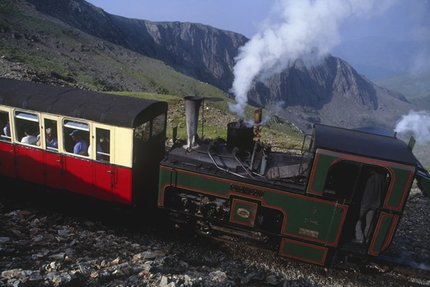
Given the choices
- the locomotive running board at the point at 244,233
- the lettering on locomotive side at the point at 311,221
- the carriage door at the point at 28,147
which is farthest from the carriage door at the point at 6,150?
the lettering on locomotive side at the point at 311,221

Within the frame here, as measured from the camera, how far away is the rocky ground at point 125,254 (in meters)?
5.93

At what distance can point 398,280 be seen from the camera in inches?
317

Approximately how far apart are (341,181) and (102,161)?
6.20 meters

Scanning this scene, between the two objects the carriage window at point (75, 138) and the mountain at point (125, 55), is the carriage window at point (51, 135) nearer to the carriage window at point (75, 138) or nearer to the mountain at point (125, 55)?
the carriage window at point (75, 138)

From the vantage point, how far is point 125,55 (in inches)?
3612

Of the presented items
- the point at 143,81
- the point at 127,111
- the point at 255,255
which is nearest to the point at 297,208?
the point at 255,255

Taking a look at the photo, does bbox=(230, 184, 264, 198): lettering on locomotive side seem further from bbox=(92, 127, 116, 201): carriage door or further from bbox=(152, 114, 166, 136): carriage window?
bbox=(92, 127, 116, 201): carriage door

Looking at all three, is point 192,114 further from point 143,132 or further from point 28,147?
point 28,147

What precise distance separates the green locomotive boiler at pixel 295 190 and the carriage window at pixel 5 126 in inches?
191

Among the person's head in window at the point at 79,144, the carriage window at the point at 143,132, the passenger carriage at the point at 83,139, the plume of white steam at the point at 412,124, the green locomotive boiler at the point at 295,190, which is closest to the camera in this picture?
the green locomotive boiler at the point at 295,190

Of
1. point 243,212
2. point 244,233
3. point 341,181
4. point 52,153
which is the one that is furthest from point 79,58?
point 341,181

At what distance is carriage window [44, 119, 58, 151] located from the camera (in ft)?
28.5

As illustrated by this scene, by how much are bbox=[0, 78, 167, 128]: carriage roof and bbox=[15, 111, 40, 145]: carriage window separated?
1.29ft

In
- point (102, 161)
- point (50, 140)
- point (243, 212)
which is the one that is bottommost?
point (243, 212)
